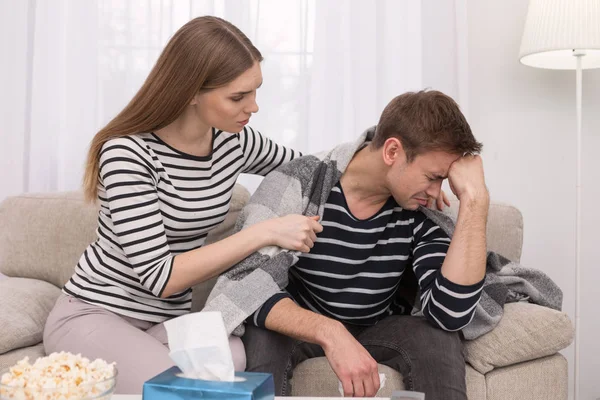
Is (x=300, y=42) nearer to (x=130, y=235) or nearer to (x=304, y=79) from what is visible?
(x=304, y=79)

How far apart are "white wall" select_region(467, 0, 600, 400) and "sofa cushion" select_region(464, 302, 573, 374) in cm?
105

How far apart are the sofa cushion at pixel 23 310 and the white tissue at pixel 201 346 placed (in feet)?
3.04

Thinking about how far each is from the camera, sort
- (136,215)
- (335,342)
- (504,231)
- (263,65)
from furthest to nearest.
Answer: (263,65)
(504,231)
(136,215)
(335,342)

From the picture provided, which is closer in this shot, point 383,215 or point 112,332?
point 112,332

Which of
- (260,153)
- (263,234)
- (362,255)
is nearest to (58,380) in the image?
(263,234)

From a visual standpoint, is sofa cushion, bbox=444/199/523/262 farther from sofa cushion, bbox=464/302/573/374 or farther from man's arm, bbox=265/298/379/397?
man's arm, bbox=265/298/379/397

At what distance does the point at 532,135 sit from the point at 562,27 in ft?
1.68

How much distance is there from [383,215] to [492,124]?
1.11 metres

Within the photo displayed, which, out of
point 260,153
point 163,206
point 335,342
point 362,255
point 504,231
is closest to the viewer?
point 335,342

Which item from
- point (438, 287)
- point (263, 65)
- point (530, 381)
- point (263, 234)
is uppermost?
point (263, 65)

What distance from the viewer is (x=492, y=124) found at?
8.77ft

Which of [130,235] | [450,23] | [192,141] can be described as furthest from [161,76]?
[450,23]

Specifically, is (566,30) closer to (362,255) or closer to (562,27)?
(562,27)

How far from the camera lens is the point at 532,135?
105 inches
